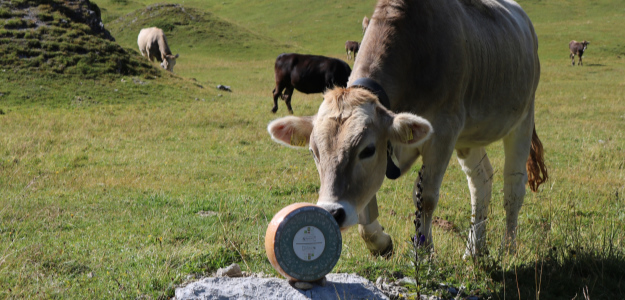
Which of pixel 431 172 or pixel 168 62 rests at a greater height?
pixel 431 172

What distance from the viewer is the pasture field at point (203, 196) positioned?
4.11m

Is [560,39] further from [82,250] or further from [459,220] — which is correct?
[82,250]

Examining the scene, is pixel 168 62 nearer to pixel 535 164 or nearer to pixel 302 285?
pixel 535 164

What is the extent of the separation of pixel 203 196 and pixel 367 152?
4146mm

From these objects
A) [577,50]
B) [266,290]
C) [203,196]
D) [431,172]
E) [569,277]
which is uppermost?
[431,172]

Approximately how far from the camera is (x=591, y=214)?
680 cm

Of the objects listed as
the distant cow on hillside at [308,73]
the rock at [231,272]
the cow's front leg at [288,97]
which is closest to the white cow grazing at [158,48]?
the distant cow on hillside at [308,73]

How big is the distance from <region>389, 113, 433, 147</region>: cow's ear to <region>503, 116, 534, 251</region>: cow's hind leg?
222 centimetres

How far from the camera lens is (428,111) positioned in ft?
14.5

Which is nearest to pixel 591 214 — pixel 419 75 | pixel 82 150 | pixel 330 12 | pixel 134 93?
pixel 419 75

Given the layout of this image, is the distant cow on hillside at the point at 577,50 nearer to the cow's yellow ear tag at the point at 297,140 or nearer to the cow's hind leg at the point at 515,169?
the cow's hind leg at the point at 515,169

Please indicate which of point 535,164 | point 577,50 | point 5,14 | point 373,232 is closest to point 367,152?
point 373,232

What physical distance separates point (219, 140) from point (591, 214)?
23.6 ft

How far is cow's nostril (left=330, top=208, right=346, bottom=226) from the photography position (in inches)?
133
